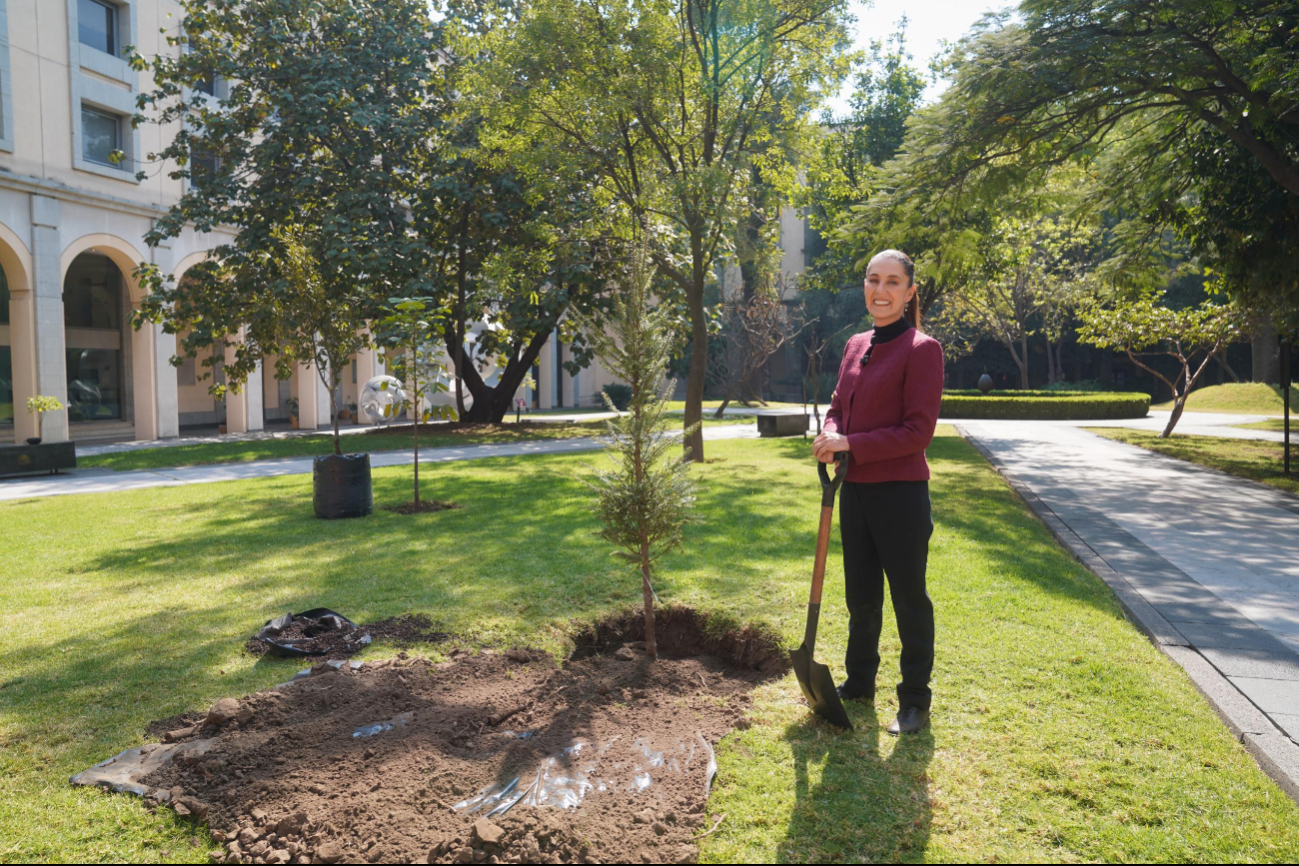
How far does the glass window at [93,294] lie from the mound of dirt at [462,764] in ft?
79.3

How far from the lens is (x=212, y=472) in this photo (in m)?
13.9

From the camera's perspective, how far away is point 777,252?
15547 mm

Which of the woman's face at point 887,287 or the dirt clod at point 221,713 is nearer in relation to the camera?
the woman's face at point 887,287

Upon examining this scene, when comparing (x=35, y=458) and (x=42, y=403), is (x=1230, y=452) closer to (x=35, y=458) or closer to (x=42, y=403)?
(x=35, y=458)

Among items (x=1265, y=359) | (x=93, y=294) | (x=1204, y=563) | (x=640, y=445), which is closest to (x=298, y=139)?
(x=93, y=294)

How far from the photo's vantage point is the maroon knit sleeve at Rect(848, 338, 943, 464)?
328 cm

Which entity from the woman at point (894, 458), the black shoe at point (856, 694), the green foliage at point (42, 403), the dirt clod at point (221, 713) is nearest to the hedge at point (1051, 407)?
the green foliage at point (42, 403)

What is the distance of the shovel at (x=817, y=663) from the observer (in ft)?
11.3

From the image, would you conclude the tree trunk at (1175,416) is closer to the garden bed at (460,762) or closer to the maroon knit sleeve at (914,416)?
the garden bed at (460,762)

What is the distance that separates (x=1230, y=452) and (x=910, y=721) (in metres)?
15.7

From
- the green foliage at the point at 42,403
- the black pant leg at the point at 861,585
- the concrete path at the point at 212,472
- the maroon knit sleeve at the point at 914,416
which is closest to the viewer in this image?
the maroon knit sleeve at the point at 914,416

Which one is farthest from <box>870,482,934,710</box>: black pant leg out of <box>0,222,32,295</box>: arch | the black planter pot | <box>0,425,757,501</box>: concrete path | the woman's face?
<box>0,222,32,295</box>: arch

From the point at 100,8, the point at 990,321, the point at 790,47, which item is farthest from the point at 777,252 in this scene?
the point at 990,321

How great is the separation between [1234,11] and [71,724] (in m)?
11.3
